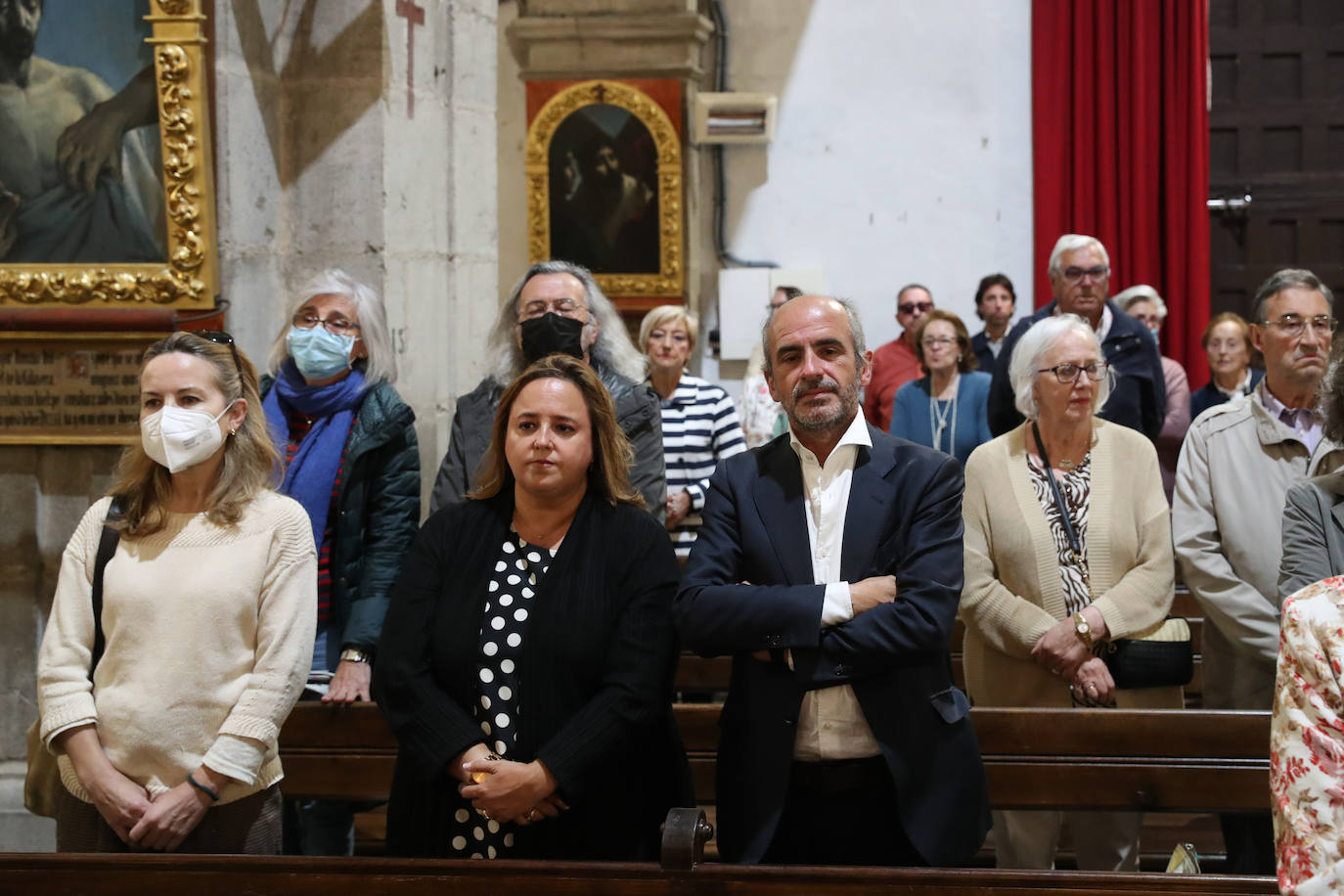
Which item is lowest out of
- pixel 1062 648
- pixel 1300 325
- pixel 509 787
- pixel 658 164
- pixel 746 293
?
pixel 509 787

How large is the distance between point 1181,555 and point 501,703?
1.63 metres

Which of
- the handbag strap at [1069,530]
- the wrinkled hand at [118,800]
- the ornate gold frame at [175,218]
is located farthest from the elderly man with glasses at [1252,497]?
the ornate gold frame at [175,218]

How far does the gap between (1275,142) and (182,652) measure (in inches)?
266

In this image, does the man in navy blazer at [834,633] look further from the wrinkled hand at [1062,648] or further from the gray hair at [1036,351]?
the gray hair at [1036,351]

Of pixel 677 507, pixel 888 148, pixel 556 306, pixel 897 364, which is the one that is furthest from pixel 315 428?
pixel 888 148

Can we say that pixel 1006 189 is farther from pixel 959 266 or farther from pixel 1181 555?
pixel 1181 555

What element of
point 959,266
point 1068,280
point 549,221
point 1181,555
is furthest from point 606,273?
point 1181,555

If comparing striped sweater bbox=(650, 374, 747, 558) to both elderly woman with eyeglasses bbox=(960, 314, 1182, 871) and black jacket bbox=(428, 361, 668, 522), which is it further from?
elderly woman with eyeglasses bbox=(960, 314, 1182, 871)

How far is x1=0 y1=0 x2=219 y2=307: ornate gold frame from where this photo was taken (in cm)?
353

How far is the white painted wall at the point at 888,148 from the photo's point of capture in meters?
7.34

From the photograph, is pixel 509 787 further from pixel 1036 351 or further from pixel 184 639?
pixel 1036 351

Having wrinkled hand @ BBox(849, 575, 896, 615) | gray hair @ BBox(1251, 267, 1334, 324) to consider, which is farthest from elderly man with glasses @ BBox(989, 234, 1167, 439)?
wrinkled hand @ BBox(849, 575, 896, 615)

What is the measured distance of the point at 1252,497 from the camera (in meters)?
3.06

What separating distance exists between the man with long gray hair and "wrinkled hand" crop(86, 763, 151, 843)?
987 mm
